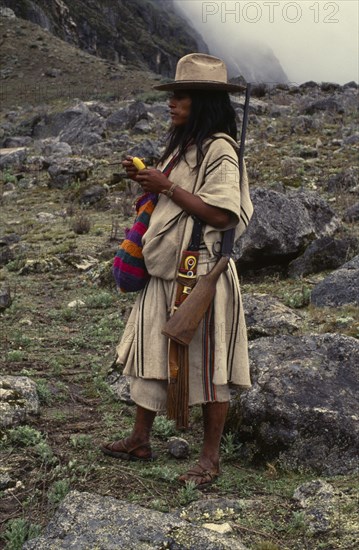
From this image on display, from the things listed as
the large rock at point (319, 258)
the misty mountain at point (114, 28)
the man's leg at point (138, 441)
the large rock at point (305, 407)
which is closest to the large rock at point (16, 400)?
the man's leg at point (138, 441)

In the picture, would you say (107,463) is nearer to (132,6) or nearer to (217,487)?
(217,487)

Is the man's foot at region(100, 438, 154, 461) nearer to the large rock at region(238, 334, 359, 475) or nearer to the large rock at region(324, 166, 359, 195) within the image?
the large rock at region(238, 334, 359, 475)

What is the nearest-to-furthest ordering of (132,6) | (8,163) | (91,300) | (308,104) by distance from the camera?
1. (91,300)
2. (8,163)
3. (308,104)
4. (132,6)

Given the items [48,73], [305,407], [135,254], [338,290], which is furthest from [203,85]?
[48,73]

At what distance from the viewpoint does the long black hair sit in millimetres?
3184

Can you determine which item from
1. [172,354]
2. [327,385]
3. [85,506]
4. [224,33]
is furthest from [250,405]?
[224,33]

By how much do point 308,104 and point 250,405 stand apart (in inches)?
840

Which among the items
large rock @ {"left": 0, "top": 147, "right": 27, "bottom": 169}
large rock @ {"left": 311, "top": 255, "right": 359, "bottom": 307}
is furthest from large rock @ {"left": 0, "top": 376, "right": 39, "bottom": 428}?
large rock @ {"left": 0, "top": 147, "right": 27, "bottom": 169}

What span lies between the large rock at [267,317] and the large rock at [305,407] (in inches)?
40.7

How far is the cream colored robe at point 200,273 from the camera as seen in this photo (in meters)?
3.13

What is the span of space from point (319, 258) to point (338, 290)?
129cm

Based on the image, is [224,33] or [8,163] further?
[224,33]

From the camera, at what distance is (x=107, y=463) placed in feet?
11.7

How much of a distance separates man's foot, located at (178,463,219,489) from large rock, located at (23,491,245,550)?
1.77ft
